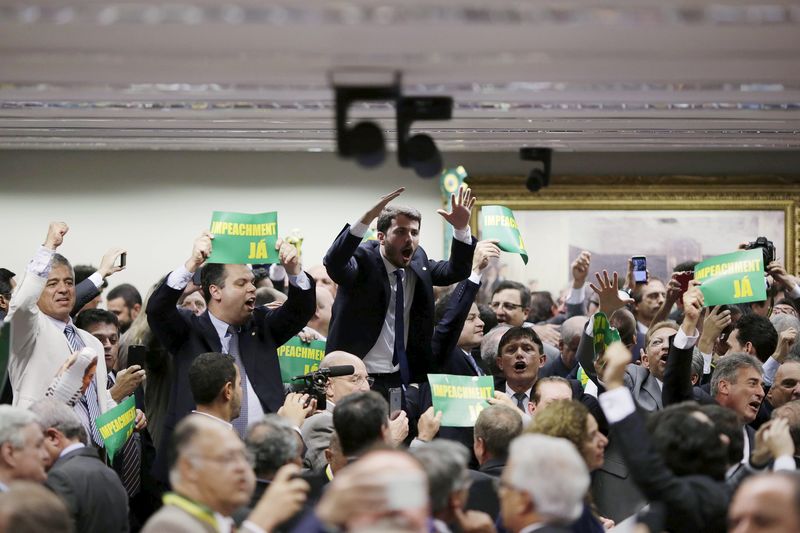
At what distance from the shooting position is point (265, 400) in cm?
729

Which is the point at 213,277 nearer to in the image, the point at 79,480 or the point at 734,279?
the point at 79,480

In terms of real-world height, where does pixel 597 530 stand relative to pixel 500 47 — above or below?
below

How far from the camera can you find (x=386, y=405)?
5.55m

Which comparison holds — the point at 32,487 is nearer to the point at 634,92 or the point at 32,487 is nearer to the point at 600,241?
the point at 634,92

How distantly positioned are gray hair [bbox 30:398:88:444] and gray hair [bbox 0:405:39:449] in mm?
420

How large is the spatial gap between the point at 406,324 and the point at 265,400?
3.53 ft

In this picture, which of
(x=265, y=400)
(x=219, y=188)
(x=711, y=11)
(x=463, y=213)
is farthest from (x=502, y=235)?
(x=219, y=188)

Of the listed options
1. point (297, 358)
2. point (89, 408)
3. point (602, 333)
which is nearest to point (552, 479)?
point (602, 333)

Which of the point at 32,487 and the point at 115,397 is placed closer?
the point at 32,487

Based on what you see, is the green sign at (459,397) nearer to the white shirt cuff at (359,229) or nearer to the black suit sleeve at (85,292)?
the white shirt cuff at (359,229)

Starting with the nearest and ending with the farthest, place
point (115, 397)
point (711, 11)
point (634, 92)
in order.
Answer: point (711, 11), point (634, 92), point (115, 397)

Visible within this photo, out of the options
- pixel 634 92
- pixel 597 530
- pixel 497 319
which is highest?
pixel 634 92

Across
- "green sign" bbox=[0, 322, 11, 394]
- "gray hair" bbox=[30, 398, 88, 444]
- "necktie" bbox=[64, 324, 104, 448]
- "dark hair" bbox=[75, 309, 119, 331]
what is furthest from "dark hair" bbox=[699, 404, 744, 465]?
"dark hair" bbox=[75, 309, 119, 331]

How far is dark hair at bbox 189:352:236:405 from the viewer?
6.18 metres
